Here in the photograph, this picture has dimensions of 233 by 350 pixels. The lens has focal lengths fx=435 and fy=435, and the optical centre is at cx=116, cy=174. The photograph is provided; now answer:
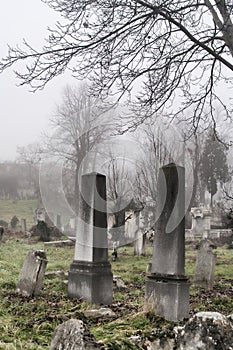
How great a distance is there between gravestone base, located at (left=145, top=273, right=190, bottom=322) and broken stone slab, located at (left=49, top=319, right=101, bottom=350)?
4.64m

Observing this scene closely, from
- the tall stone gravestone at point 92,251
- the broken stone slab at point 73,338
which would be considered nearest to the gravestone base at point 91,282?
the tall stone gravestone at point 92,251

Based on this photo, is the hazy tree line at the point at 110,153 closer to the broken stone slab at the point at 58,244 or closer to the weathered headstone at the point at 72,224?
the weathered headstone at the point at 72,224

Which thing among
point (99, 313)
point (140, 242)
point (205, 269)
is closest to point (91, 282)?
point (99, 313)

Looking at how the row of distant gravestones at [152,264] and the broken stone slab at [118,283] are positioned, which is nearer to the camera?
the row of distant gravestones at [152,264]

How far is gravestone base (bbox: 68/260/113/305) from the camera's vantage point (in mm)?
7750

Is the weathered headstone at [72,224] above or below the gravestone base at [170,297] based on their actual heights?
above

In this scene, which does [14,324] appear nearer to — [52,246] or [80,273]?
[80,273]

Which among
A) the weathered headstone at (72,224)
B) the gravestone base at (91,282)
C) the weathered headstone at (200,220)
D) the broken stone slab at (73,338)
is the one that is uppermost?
the weathered headstone at (200,220)

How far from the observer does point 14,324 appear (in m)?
5.63

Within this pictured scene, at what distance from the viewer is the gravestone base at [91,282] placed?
7750mm

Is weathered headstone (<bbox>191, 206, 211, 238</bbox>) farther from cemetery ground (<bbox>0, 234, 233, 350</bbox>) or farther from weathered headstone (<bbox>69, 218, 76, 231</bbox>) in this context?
cemetery ground (<bbox>0, 234, 233, 350</bbox>)

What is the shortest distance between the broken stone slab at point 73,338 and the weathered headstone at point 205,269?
791 centimetres

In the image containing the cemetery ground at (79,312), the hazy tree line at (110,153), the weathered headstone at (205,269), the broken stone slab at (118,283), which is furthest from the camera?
the hazy tree line at (110,153)

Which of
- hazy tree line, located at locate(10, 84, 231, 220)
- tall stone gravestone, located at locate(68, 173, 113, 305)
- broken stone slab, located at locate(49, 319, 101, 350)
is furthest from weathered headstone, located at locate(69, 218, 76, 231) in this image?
broken stone slab, located at locate(49, 319, 101, 350)
